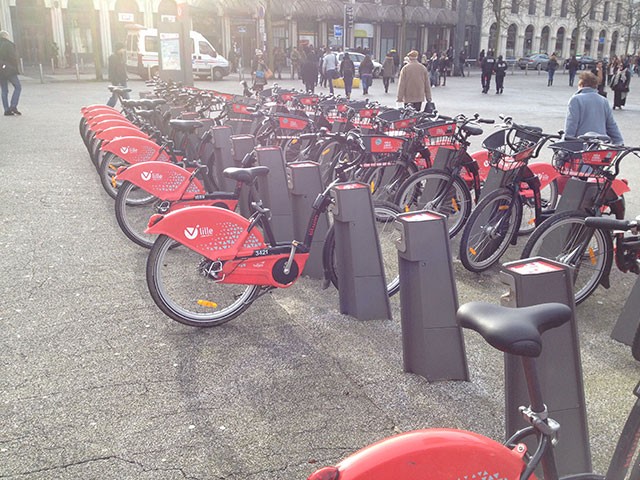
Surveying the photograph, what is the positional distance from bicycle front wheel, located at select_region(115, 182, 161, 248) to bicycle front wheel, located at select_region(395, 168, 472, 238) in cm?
226

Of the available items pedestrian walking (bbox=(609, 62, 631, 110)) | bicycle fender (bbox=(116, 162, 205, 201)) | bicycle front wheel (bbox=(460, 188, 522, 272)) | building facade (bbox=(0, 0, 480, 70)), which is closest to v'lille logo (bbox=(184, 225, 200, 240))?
bicycle fender (bbox=(116, 162, 205, 201))

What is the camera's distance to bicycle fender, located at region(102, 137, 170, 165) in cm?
666

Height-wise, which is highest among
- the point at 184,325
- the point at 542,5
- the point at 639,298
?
the point at 542,5

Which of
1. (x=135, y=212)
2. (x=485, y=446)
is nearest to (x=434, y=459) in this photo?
(x=485, y=446)

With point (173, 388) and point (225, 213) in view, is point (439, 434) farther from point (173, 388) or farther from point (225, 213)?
point (225, 213)

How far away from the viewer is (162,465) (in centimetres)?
282

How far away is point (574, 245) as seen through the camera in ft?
14.0

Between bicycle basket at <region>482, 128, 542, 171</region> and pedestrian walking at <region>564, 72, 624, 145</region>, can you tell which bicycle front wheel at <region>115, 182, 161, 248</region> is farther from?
pedestrian walking at <region>564, 72, 624, 145</region>

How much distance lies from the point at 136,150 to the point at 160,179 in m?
1.47

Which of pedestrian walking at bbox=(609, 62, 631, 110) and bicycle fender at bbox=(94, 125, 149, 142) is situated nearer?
bicycle fender at bbox=(94, 125, 149, 142)

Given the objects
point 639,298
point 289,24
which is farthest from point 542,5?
point 639,298

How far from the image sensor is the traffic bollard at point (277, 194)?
520cm

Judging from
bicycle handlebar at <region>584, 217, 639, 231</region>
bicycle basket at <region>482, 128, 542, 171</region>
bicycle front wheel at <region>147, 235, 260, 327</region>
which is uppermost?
bicycle handlebar at <region>584, 217, 639, 231</region>

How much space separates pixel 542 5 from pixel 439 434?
6751 cm
